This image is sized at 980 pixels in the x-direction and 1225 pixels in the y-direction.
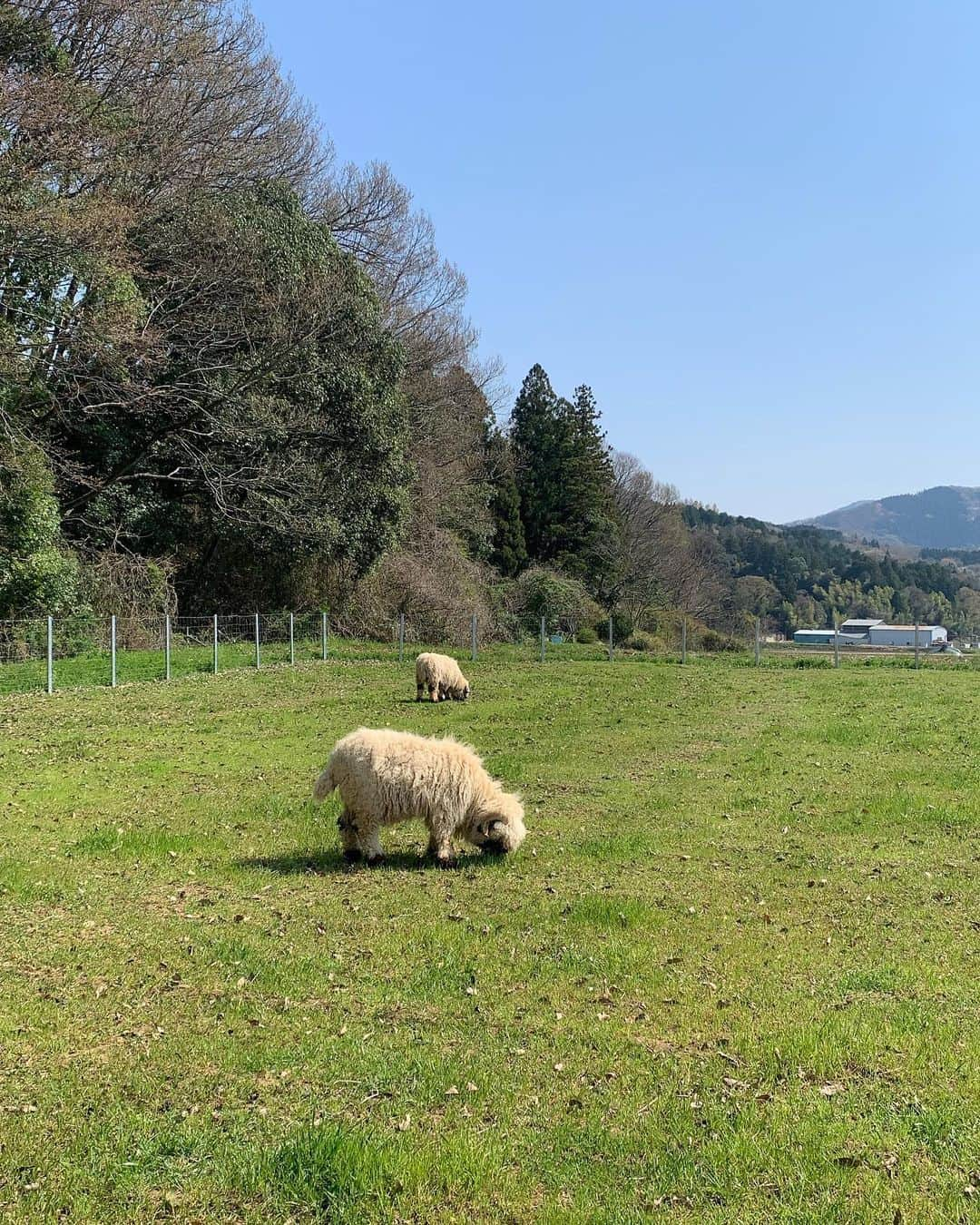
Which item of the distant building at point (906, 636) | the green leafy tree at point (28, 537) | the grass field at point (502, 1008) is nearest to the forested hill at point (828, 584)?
the distant building at point (906, 636)

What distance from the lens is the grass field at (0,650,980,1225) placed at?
4.22 m

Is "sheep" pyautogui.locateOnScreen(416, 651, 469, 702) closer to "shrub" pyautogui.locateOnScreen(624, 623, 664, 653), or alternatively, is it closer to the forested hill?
"shrub" pyautogui.locateOnScreen(624, 623, 664, 653)

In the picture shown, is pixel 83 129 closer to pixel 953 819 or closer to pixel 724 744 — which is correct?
pixel 724 744

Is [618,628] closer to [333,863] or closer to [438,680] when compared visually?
[438,680]

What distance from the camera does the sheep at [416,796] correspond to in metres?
9.22

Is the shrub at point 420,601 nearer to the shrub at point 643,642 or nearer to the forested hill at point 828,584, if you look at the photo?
the shrub at point 643,642

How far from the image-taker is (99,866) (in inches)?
358

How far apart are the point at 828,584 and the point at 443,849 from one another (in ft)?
392

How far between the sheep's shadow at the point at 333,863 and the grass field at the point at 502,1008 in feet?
0.18

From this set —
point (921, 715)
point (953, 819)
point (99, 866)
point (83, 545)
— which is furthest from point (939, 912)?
point (83, 545)

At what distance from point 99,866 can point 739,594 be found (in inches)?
3498

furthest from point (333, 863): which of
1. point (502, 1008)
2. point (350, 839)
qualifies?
point (502, 1008)

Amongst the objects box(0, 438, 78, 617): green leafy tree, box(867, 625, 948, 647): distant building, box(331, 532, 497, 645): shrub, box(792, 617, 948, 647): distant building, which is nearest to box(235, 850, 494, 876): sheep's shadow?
box(0, 438, 78, 617): green leafy tree

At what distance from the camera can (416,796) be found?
9234 millimetres
